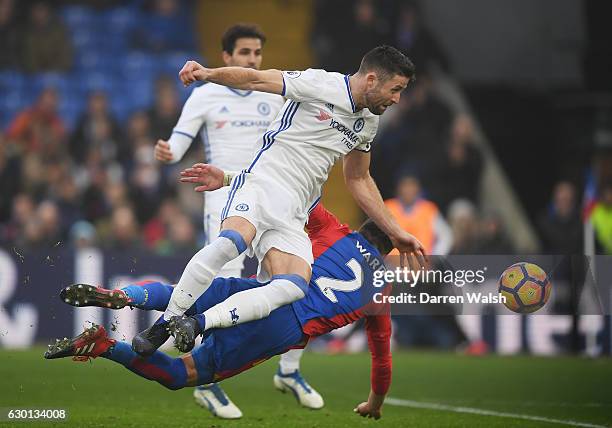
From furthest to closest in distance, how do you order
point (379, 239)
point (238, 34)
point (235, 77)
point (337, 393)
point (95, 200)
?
point (95, 200) < point (337, 393) < point (238, 34) < point (379, 239) < point (235, 77)

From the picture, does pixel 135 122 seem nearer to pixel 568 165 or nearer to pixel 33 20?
pixel 33 20

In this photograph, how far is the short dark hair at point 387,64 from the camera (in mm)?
7125

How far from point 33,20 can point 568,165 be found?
8029 mm

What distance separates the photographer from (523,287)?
24.6ft

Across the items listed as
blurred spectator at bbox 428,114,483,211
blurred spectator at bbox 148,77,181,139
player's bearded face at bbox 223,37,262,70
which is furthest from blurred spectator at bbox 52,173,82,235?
player's bearded face at bbox 223,37,262,70

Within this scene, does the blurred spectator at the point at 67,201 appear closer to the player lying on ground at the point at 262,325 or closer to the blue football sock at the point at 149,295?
the player lying on ground at the point at 262,325

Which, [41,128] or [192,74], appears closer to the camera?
[192,74]

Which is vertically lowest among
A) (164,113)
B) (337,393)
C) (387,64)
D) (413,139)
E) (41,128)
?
(337,393)

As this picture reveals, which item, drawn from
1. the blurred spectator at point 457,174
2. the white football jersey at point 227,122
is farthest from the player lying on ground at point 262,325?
the blurred spectator at point 457,174

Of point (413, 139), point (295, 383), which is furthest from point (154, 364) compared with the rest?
point (413, 139)

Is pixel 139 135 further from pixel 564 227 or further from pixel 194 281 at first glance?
pixel 194 281

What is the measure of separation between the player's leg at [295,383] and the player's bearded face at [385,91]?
228cm

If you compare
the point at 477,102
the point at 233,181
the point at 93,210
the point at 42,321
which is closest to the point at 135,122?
the point at 93,210

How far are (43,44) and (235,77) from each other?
10906mm
